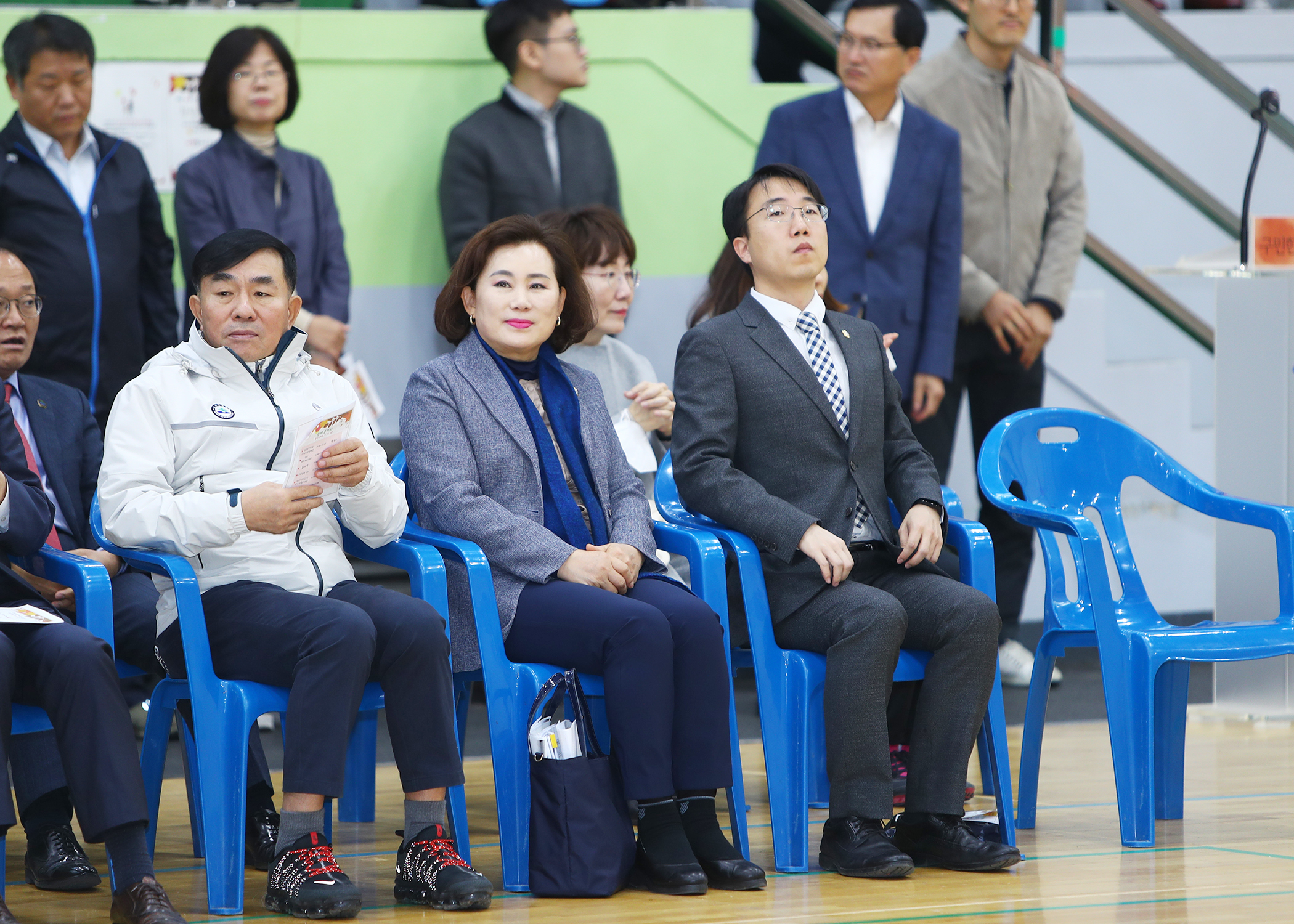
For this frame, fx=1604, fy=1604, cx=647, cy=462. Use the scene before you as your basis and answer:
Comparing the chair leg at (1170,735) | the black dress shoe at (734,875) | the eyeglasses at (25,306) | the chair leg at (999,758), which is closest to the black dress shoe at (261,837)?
the black dress shoe at (734,875)

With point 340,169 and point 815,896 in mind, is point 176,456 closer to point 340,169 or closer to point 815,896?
point 815,896

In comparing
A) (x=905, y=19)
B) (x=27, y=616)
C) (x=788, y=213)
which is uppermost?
(x=905, y=19)

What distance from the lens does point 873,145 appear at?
14.9 ft

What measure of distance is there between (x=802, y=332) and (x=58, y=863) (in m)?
1.74

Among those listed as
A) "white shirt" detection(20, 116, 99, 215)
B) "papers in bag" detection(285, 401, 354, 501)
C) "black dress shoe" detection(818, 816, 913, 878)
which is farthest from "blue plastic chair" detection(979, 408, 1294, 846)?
"white shirt" detection(20, 116, 99, 215)

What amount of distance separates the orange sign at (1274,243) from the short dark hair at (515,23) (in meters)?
2.13

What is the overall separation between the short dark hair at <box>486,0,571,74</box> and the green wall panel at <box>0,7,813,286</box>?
349 mm

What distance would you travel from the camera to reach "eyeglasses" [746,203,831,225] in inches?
128

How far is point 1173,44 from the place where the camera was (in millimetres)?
5551

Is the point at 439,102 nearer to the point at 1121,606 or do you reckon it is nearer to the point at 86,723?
the point at 1121,606

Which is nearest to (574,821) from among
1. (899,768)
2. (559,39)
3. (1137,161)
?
(899,768)

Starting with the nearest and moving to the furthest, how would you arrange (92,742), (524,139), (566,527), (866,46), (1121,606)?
(92,742)
(566,527)
(1121,606)
(866,46)
(524,139)

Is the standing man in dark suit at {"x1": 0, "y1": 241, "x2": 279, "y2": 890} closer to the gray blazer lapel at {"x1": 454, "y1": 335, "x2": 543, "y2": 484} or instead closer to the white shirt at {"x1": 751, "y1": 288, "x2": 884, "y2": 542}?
the gray blazer lapel at {"x1": 454, "y1": 335, "x2": 543, "y2": 484}

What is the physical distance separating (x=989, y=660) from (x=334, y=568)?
4.05 ft
